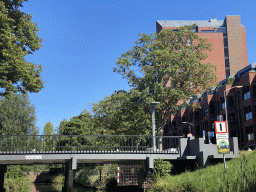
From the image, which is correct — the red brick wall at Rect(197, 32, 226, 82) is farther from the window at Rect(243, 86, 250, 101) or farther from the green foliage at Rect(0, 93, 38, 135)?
the green foliage at Rect(0, 93, 38, 135)

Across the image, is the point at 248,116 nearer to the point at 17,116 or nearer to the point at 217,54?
the point at 17,116

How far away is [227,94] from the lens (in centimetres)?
5384

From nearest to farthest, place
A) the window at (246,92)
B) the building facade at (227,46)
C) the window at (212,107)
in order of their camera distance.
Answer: the window at (246,92) < the window at (212,107) < the building facade at (227,46)

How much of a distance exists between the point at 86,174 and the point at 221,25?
77540 millimetres

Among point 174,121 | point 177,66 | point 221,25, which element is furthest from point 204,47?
point 221,25

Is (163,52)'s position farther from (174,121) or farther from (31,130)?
(174,121)

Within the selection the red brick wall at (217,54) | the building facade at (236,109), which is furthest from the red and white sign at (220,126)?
the red brick wall at (217,54)

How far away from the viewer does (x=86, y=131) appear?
53.8 meters

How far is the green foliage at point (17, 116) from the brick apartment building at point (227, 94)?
23.1 meters

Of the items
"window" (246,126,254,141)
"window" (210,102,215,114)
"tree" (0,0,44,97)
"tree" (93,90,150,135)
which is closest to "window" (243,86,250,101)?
"window" (246,126,254,141)

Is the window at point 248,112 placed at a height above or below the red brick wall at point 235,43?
below

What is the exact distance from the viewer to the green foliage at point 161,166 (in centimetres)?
1955

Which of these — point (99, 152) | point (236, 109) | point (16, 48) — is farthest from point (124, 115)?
point (236, 109)

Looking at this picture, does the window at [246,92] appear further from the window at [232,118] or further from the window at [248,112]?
the window at [232,118]
